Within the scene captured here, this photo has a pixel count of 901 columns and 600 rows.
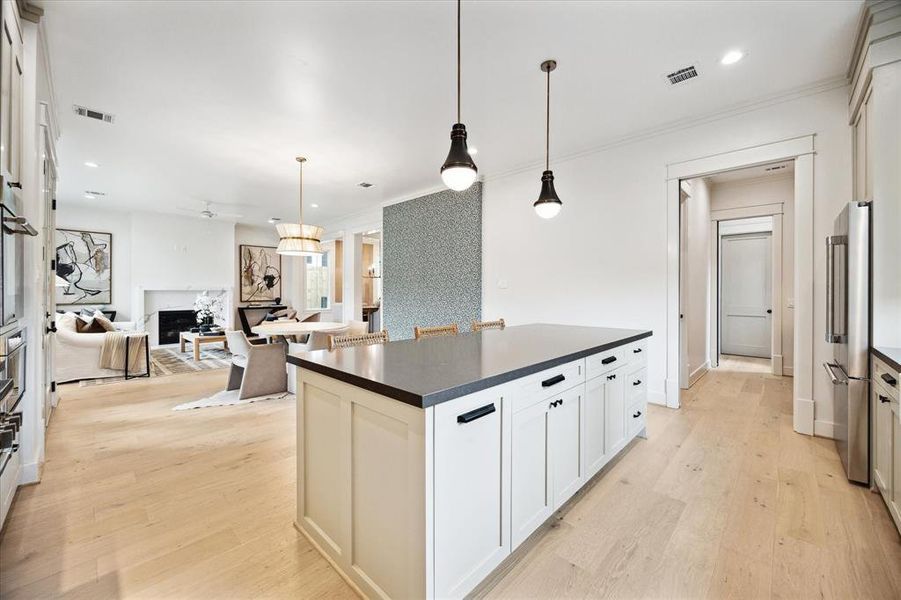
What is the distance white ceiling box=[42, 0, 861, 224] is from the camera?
2.25 metres

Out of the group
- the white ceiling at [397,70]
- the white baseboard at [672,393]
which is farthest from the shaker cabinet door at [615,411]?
the white ceiling at [397,70]

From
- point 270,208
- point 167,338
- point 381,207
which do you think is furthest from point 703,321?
point 167,338

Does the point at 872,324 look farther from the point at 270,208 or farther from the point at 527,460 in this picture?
the point at 270,208

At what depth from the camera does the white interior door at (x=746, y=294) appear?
6.09 metres

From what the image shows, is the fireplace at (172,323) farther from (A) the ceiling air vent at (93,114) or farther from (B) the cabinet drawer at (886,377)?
(B) the cabinet drawer at (886,377)

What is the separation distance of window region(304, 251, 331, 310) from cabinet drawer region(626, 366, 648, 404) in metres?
8.39

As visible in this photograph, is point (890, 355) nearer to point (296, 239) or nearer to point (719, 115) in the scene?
point (719, 115)

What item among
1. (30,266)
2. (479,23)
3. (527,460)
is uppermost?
(479,23)

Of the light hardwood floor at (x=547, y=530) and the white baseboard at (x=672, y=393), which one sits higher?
the white baseboard at (x=672, y=393)

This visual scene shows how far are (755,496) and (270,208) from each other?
7.68m

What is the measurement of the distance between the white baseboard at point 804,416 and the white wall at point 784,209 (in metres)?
2.55

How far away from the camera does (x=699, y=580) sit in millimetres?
1545

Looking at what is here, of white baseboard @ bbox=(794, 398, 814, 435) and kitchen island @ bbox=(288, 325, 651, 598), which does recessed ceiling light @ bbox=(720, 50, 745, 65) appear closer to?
kitchen island @ bbox=(288, 325, 651, 598)

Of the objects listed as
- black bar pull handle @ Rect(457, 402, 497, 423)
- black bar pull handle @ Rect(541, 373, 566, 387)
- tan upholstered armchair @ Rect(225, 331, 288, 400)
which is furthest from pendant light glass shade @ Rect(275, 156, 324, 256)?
black bar pull handle @ Rect(457, 402, 497, 423)
